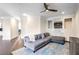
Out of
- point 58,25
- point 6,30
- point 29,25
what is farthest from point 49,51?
point 6,30

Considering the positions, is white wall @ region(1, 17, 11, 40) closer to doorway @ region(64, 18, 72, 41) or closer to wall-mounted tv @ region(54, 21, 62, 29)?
wall-mounted tv @ region(54, 21, 62, 29)

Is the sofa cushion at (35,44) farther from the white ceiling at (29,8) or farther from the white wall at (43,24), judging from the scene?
the white ceiling at (29,8)

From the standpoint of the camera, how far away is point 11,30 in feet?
5.73

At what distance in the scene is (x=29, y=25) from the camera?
177cm

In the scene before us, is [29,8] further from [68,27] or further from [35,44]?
[68,27]

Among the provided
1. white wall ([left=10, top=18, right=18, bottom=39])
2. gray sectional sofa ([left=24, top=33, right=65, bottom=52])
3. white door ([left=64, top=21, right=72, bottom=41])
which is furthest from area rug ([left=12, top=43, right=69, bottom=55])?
white wall ([left=10, top=18, right=18, bottom=39])

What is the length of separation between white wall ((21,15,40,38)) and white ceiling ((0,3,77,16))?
0.12 metres

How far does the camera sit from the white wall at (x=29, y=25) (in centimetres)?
175

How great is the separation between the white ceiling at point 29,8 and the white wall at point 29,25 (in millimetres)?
123

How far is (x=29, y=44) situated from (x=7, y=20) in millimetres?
637

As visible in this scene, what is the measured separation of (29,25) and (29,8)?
1.12 ft

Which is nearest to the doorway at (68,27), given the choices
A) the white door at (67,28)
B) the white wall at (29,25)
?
the white door at (67,28)
